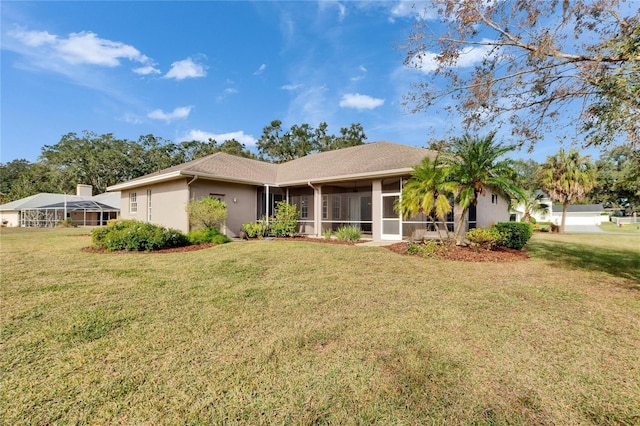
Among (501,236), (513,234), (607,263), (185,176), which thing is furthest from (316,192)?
(607,263)

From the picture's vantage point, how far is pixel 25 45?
463 inches

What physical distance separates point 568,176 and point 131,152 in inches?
2102

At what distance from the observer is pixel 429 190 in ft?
33.7

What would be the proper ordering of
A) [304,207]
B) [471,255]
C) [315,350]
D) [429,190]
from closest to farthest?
[315,350] < [471,255] < [429,190] < [304,207]

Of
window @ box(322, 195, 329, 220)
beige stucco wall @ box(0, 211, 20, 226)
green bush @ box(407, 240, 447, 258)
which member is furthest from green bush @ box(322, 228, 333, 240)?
beige stucco wall @ box(0, 211, 20, 226)

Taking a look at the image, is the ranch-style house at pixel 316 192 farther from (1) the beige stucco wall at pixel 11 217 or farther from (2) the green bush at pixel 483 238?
(1) the beige stucco wall at pixel 11 217

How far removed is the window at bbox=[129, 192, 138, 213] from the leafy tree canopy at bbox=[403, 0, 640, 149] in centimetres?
1762

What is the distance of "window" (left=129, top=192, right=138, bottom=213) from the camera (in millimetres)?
18094

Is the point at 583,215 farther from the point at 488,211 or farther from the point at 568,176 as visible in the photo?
the point at 488,211

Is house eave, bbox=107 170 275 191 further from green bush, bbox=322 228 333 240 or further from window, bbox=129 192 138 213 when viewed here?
green bush, bbox=322 228 333 240

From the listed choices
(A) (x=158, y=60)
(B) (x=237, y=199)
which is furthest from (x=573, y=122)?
→ (A) (x=158, y=60)

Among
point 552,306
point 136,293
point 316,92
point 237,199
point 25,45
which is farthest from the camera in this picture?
point 316,92

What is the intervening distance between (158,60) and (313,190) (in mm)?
11433

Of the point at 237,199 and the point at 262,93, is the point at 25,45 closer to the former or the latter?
the point at 237,199
